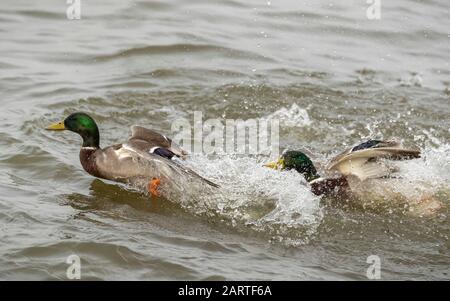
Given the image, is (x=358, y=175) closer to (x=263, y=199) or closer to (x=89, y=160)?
→ (x=263, y=199)

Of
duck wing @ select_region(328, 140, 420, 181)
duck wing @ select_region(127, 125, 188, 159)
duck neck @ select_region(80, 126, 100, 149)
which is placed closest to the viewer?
duck wing @ select_region(328, 140, 420, 181)

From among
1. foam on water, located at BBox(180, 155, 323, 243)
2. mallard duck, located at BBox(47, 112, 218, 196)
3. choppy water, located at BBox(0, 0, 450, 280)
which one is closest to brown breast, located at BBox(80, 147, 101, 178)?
mallard duck, located at BBox(47, 112, 218, 196)

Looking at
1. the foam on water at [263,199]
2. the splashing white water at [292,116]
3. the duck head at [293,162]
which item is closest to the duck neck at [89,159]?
the foam on water at [263,199]

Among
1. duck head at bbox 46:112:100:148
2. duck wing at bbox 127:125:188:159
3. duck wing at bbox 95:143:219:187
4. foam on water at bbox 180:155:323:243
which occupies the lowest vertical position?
foam on water at bbox 180:155:323:243

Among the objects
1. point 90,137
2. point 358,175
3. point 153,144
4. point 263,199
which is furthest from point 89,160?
point 358,175

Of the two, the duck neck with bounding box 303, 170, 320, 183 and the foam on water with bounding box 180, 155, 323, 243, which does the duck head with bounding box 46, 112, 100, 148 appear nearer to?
the foam on water with bounding box 180, 155, 323, 243

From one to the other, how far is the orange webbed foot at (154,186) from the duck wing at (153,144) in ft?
0.82

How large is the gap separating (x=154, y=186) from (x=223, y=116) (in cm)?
216

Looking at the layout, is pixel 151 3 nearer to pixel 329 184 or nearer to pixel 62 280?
pixel 329 184

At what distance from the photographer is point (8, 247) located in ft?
19.4

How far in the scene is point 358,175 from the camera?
7207 millimetres

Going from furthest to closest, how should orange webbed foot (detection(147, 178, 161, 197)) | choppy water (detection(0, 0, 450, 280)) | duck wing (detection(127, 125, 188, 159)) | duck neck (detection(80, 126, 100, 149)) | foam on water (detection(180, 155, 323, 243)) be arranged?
duck neck (detection(80, 126, 100, 149)) < duck wing (detection(127, 125, 188, 159)) < orange webbed foot (detection(147, 178, 161, 197)) < foam on water (detection(180, 155, 323, 243)) < choppy water (detection(0, 0, 450, 280))

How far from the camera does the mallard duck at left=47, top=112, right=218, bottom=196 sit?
7066 millimetres

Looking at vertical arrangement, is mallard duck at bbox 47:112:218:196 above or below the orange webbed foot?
above
